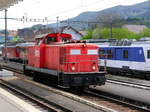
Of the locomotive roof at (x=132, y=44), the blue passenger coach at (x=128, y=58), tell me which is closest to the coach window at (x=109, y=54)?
the blue passenger coach at (x=128, y=58)

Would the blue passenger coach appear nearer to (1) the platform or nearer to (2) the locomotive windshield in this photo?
(2) the locomotive windshield

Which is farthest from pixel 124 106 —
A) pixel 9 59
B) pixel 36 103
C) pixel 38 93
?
pixel 9 59

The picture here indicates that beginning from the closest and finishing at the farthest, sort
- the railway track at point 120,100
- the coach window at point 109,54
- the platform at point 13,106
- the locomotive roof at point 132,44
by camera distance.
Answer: the platform at point 13,106, the railway track at point 120,100, the locomotive roof at point 132,44, the coach window at point 109,54

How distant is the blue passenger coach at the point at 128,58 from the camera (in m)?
25.1

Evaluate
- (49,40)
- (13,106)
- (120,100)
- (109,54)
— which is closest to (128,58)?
(109,54)

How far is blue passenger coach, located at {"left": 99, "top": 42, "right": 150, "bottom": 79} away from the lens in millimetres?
25109

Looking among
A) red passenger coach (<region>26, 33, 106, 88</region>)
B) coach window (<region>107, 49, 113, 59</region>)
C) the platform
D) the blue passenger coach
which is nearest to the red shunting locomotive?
red passenger coach (<region>26, 33, 106, 88</region>)

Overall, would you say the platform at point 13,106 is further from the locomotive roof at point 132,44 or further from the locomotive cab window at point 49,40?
the locomotive roof at point 132,44

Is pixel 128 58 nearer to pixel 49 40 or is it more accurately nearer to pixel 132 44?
pixel 132 44

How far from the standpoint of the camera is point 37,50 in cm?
2050

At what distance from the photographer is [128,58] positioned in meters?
27.1

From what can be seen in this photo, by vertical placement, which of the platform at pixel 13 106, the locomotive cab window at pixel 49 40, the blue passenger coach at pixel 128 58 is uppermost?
the locomotive cab window at pixel 49 40

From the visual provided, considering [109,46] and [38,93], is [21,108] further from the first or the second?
[109,46]

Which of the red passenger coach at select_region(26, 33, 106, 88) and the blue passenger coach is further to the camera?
the blue passenger coach
